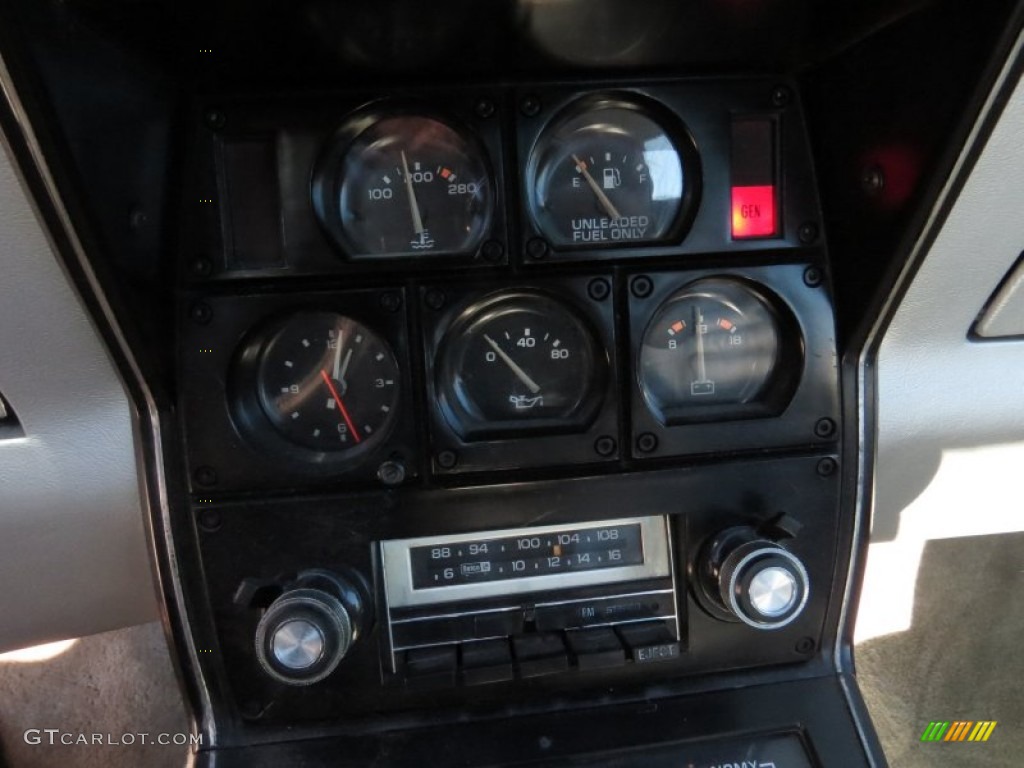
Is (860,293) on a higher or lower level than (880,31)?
lower

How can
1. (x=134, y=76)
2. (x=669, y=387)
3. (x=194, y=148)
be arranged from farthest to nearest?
1. (x=669, y=387)
2. (x=194, y=148)
3. (x=134, y=76)

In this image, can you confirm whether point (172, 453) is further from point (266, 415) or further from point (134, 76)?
point (134, 76)

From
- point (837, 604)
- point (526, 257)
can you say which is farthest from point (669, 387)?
point (837, 604)

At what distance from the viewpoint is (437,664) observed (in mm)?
1223

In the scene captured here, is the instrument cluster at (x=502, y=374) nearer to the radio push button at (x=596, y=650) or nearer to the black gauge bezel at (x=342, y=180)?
the black gauge bezel at (x=342, y=180)

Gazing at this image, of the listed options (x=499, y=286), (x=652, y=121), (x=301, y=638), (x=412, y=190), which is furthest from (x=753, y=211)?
(x=301, y=638)

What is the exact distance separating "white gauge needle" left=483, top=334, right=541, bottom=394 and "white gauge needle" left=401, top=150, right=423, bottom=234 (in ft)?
0.66

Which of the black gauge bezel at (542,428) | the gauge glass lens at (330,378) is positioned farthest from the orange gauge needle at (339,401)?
the black gauge bezel at (542,428)

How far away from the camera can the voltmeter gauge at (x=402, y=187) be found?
118cm

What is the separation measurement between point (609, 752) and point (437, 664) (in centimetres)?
31

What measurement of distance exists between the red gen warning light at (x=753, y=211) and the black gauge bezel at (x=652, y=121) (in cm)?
7

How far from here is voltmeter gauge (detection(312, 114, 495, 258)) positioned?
3.88ft

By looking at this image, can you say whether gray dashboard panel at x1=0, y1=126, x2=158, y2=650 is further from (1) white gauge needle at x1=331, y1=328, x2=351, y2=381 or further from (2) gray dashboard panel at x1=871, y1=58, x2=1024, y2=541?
(2) gray dashboard panel at x1=871, y1=58, x2=1024, y2=541

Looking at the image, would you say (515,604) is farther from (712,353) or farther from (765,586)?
(712,353)
